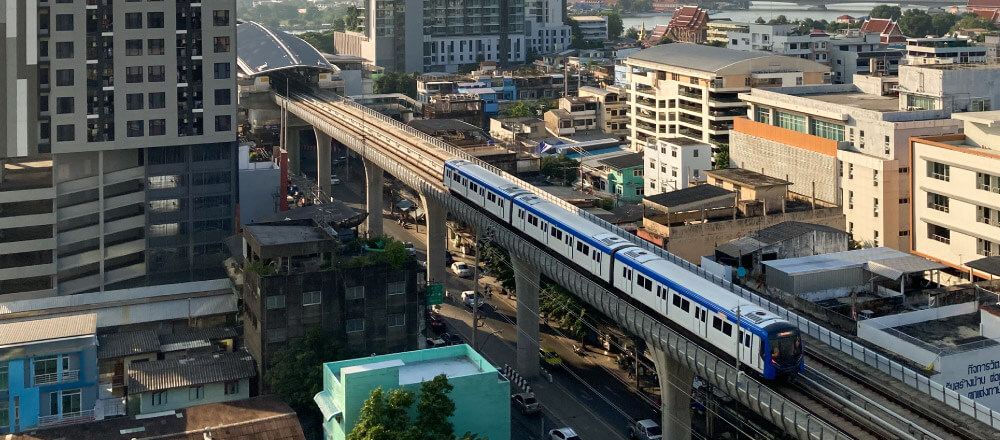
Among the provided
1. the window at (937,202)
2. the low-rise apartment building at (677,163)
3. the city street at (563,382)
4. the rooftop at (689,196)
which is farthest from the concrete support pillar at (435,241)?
the window at (937,202)

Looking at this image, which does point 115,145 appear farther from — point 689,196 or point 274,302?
point 689,196

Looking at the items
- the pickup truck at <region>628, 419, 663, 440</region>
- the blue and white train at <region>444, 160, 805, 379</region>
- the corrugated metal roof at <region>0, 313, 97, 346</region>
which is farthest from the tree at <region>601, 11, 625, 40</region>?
the corrugated metal roof at <region>0, 313, 97, 346</region>

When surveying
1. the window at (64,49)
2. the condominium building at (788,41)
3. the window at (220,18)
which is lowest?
the window at (64,49)

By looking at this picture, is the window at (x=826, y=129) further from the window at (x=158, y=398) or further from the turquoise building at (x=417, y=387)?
the window at (x=158, y=398)

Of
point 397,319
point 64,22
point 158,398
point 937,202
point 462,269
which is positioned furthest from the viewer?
point 462,269

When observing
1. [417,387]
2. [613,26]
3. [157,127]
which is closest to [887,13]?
[613,26]

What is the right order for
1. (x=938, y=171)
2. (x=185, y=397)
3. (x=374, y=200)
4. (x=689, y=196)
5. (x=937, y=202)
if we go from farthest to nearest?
(x=374, y=200) < (x=689, y=196) < (x=937, y=202) < (x=938, y=171) < (x=185, y=397)
